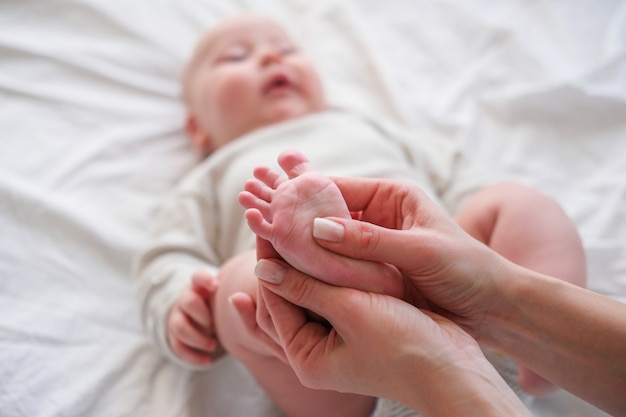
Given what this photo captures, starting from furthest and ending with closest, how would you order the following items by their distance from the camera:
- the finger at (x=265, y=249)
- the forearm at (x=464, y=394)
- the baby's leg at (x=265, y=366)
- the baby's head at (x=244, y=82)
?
the baby's head at (x=244, y=82) < the baby's leg at (x=265, y=366) < the finger at (x=265, y=249) < the forearm at (x=464, y=394)

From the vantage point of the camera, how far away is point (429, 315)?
25.2 inches

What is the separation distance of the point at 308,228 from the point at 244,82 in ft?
2.09

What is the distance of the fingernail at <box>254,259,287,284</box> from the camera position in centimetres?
62

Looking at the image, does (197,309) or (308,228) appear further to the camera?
(197,309)

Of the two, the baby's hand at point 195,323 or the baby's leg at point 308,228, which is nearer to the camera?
the baby's leg at point 308,228

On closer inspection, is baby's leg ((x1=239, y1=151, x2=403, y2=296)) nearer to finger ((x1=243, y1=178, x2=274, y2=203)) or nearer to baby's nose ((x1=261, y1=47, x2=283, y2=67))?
finger ((x1=243, y1=178, x2=274, y2=203))

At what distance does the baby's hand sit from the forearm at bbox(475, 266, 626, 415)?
41 centimetres

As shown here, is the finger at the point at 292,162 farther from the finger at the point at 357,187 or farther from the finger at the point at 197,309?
the finger at the point at 197,309

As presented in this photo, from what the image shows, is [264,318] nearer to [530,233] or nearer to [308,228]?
[308,228]

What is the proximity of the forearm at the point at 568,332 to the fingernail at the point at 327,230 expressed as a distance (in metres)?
0.21

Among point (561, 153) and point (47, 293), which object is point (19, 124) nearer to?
point (47, 293)

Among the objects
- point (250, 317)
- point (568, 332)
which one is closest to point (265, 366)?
point (250, 317)

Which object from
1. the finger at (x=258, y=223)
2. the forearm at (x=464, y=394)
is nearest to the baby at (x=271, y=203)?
the finger at (x=258, y=223)

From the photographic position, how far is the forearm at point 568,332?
2.12 ft
